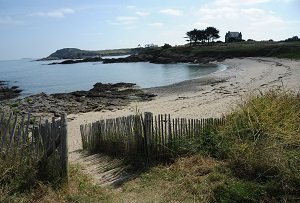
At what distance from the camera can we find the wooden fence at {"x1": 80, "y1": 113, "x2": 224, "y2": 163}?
8.11 meters

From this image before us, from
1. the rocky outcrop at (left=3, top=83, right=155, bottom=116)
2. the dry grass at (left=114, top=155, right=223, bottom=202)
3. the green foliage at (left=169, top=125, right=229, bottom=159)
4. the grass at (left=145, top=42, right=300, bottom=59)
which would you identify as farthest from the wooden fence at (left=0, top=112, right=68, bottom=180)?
the grass at (left=145, top=42, right=300, bottom=59)

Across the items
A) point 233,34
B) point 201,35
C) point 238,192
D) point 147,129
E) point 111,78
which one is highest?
point 201,35

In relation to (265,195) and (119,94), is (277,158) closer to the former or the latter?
(265,195)

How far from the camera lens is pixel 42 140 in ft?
22.6

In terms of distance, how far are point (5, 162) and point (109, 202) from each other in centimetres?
196

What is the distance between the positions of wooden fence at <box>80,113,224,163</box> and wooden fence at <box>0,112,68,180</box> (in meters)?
1.92

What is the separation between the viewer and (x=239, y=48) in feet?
290

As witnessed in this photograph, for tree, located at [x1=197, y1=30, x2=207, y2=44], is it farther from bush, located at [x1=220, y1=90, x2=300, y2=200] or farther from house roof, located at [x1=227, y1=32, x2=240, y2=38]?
bush, located at [x1=220, y1=90, x2=300, y2=200]

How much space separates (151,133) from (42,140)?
8.01 ft

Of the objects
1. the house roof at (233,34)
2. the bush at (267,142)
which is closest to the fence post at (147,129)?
the bush at (267,142)

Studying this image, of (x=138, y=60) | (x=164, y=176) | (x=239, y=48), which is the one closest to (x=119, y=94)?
(x=164, y=176)

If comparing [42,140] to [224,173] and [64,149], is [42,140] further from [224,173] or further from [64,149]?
[224,173]

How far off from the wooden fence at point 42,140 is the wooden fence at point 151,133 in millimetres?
1922

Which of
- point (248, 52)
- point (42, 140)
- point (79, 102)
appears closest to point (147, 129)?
point (42, 140)
